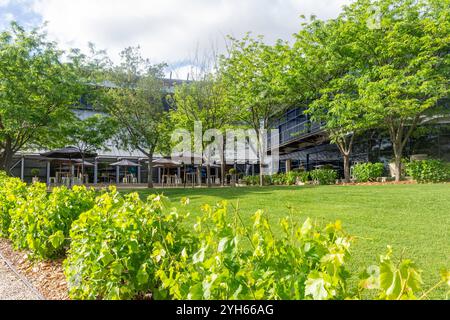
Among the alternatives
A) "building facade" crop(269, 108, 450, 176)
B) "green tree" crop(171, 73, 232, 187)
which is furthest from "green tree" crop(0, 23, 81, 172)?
"building facade" crop(269, 108, 450, 176)

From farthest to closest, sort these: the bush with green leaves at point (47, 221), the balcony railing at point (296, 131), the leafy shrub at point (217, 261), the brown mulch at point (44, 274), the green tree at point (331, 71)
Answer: the balcony railing at point (296, 131) → the green tree at point (331, 71) → the bush with green leaves at point (47, 221) → the brown mulch at point (44, 274) → the leafy shrub at point (217, 261)

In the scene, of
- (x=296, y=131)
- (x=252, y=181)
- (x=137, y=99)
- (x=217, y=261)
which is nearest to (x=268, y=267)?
(x=217, y=261)

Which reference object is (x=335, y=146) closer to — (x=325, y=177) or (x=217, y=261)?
(x=325, y=177)

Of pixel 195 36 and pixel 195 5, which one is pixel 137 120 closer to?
pixel 195 36

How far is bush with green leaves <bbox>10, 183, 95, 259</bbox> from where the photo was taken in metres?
4.08

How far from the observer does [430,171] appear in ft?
49.0

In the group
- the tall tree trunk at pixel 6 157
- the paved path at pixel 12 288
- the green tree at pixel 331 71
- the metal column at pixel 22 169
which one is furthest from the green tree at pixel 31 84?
the metal column at pixel 22 169

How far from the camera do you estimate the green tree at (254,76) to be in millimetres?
18672

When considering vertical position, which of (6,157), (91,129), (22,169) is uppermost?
(91,129)

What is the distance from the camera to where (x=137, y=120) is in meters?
20.2

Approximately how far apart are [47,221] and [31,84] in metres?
12.4

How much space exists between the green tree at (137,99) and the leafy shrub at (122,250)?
1739 cm

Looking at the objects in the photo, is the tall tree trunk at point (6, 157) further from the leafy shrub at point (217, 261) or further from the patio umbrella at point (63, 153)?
the leafy shrub at point (217, 261)

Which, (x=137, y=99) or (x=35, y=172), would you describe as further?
(x=35, y=172)
